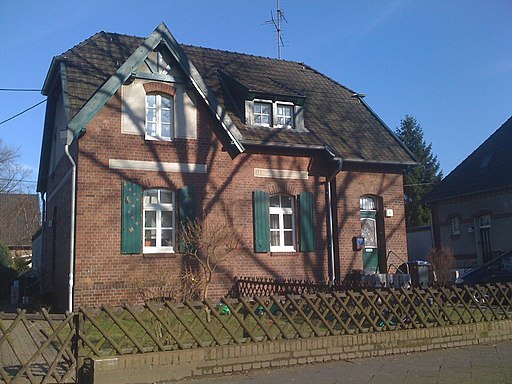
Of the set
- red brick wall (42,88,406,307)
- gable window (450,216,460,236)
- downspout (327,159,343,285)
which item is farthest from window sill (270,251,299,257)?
gable window (450,216,460,236)

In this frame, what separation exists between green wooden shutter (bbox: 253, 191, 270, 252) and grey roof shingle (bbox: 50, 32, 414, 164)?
5.95ft

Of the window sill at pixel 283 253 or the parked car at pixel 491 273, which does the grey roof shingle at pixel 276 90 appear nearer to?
the window sill at pixel 283 253

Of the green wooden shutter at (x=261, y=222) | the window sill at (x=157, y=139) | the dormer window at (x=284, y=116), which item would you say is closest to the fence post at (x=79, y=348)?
the window sill at (x=157, y=139)

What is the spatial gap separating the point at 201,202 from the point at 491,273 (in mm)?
9147

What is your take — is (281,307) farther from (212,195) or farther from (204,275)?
(212,195)

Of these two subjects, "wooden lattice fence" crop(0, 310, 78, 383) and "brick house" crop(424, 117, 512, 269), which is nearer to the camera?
"wooden lattice fence" crop(0, 310, 78, 383)

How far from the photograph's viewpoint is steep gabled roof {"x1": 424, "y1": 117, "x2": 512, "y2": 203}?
2491 centimetres

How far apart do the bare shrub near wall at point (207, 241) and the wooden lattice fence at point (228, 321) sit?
5.20 metres

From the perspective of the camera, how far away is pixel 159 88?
51.2 feet

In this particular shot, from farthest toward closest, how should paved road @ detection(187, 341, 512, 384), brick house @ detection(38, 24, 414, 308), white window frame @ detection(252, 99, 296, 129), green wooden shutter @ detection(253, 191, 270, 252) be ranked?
white window frame @ detection(252, 99, 296, 129) → green wooden shutter @ detection(253, 191, 270, 252) → brick house @ detection(38, 24, 414, 308) → paved road @ detection(187, 341, 512, 384)

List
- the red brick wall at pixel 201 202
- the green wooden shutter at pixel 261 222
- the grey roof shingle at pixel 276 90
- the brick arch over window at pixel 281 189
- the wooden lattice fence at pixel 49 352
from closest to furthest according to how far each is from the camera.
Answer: the wooden lattice fence at pixel 49 352
the red brick wall at pixel 201 202
the grey roof shingle at pixel 276 90
the green wooden shutter at pixel 261 222
the brick arch over window at pixel 281 189

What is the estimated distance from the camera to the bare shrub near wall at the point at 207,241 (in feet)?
49.0

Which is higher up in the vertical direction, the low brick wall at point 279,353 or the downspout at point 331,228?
the downspout at point 331,228

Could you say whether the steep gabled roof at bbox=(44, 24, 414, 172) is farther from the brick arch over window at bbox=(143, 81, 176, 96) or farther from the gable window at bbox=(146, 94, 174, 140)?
the gable window at bbox=(146, 94, 174, 140)
